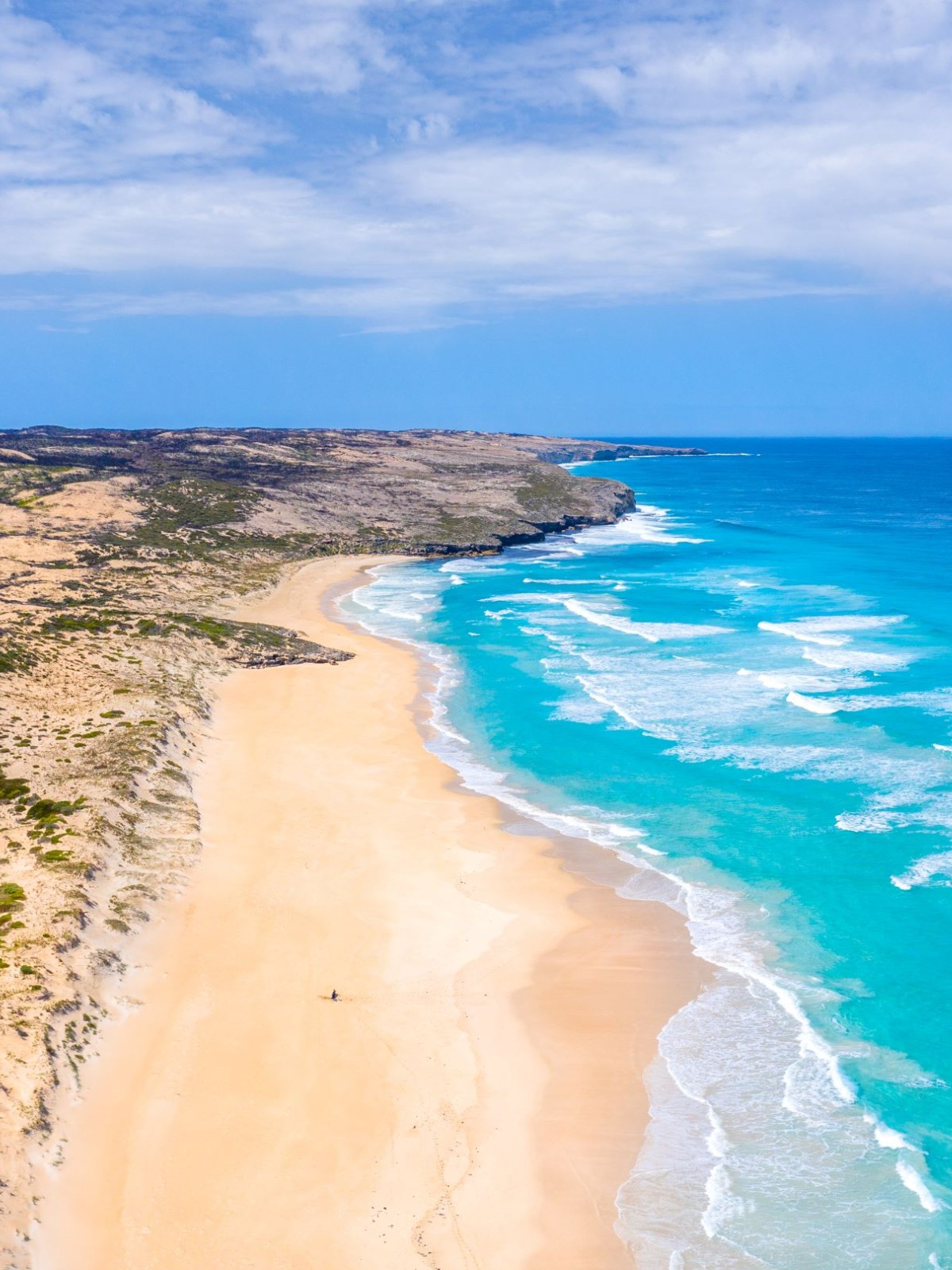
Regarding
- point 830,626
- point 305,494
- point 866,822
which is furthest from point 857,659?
point 305,494

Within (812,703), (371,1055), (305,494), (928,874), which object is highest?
(305,494)

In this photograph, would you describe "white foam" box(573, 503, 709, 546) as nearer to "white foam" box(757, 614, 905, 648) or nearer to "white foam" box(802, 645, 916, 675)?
"white foam" box(757, 614, 905, 648)

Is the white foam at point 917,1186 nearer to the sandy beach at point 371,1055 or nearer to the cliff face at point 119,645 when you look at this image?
the sandy beach at point 371,1055

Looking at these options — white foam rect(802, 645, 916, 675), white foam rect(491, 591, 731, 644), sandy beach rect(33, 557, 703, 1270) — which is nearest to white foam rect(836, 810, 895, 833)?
sandy beach rect(33, 557, 703, 1270)

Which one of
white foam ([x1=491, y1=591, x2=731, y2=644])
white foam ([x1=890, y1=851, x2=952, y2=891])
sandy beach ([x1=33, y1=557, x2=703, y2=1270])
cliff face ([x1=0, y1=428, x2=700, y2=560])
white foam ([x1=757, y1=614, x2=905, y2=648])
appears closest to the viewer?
sandy beach ([x1=33, y1=557, x2=703, y2=1270])

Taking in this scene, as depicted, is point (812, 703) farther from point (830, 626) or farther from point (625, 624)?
point (625, 624)

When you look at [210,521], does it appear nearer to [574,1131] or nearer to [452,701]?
[452,701]
